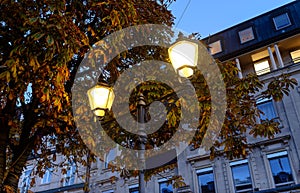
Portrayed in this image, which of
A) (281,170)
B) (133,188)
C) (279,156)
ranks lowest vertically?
(281,170)

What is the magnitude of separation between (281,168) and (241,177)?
2.04m

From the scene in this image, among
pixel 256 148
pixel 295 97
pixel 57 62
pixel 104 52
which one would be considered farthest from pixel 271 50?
pixel 57 62

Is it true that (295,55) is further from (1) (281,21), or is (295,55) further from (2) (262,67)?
(1) (281,21)

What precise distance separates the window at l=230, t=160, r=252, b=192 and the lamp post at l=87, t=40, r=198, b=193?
1145 centimetres

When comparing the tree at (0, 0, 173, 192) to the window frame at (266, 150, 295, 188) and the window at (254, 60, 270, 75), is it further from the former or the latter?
the window at (254, 60, 270, 75)

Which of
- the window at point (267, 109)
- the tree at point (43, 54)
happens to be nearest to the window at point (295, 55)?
the window at point (267, 109)

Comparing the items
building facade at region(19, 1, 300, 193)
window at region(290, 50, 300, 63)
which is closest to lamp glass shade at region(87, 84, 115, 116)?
building facade at region(19, 1, 300, 193)

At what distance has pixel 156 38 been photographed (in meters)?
7.20

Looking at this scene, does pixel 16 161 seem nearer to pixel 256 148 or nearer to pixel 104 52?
pixel 104 52

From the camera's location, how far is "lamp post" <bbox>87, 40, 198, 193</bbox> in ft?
14.1

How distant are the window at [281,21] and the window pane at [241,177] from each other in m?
9.45

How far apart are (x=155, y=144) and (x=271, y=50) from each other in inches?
522

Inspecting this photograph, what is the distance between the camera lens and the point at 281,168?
13844 mm

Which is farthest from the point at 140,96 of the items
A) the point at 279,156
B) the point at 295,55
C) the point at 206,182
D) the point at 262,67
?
the point at 295,55
